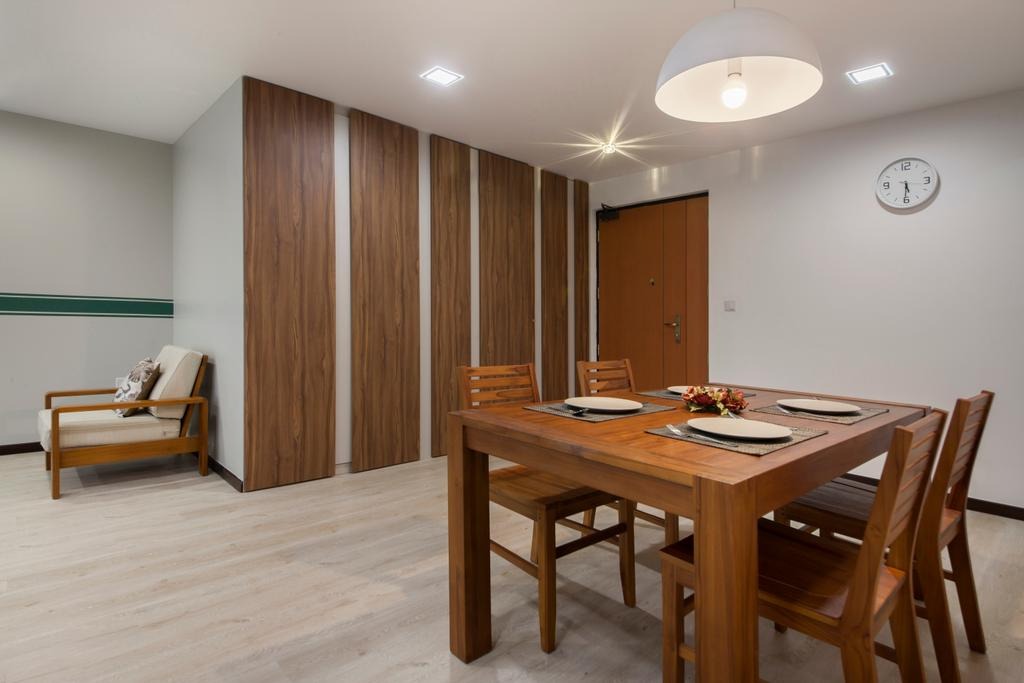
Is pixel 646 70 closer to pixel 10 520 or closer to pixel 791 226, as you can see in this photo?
pixel 791 226

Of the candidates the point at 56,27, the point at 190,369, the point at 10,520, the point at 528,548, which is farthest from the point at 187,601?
the point at 56,27

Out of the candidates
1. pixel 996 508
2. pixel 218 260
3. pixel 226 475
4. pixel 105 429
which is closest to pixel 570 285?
pixel 218 260

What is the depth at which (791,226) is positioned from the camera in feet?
13.6

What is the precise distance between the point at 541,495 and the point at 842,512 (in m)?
0.96

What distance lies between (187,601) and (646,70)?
135 inches

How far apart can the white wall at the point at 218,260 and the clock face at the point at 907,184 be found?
4212 mm

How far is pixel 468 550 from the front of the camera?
1.70 m

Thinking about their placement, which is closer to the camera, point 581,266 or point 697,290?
point 697,290

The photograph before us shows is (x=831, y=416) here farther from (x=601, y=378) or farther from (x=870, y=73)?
(x=870, y=73)

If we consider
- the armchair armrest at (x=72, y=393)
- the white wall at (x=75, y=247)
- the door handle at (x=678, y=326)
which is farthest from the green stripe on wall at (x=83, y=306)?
the door handle at (x=678, y=326)

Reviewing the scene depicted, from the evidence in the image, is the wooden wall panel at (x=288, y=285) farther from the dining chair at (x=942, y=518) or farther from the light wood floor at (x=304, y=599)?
the dining chair at (x=942, y=518)

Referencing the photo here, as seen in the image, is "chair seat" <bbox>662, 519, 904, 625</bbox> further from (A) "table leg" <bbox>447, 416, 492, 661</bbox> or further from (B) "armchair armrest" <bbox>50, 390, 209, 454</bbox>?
(B) "armchair armrest" <bbox>50, 390, 209, 454</bbox>

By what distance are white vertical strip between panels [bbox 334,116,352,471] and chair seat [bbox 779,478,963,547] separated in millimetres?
2831

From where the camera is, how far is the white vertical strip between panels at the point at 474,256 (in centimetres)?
452
